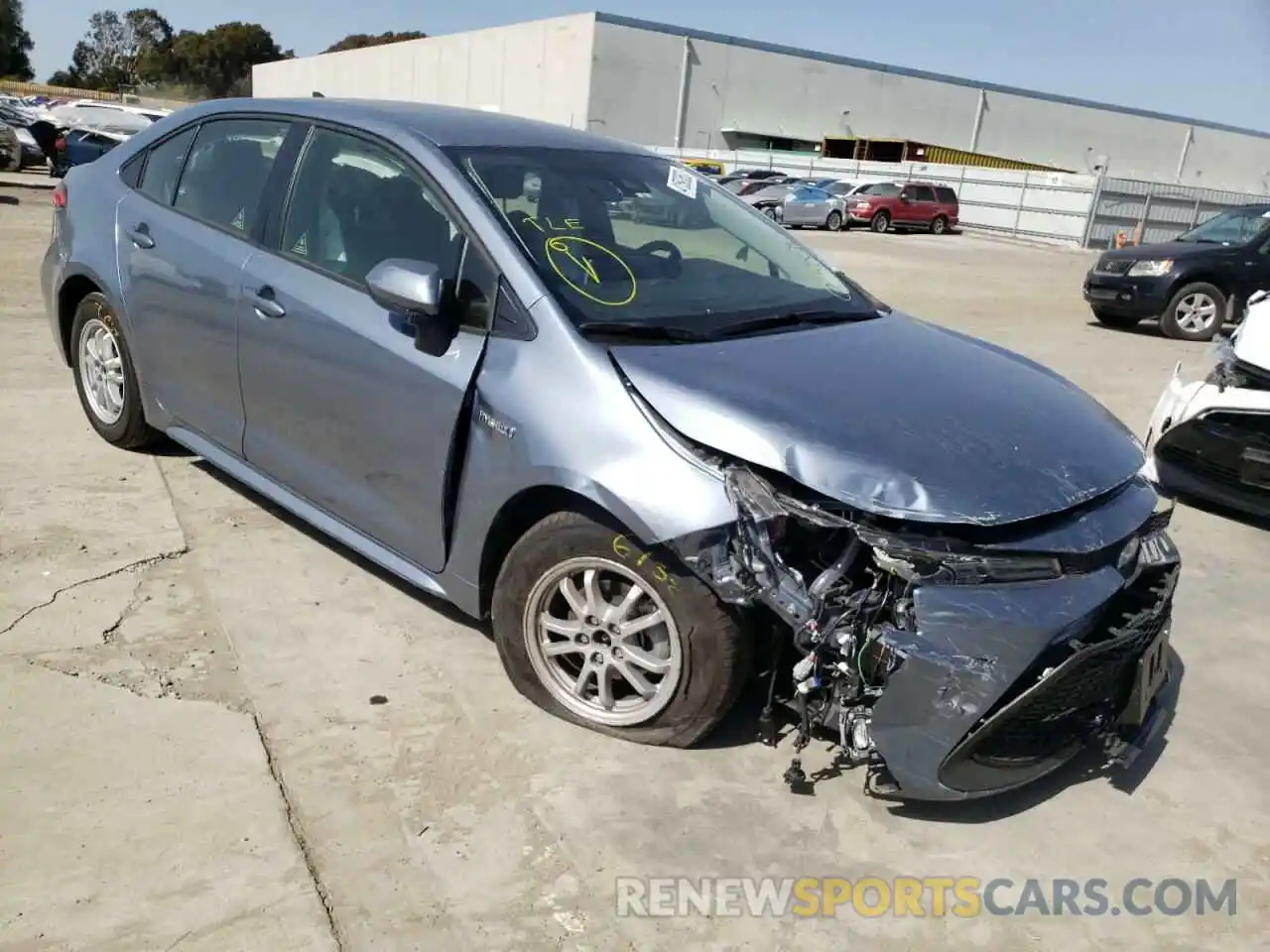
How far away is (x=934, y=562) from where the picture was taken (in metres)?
2.61

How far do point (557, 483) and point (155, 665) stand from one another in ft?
4.85

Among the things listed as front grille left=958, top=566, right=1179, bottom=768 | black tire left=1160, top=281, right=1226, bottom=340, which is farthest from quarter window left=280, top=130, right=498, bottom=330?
black tire left=1160, top=281, right=1226, bottom=340

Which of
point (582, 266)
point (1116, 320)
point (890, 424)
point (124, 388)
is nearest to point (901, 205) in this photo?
point (1116, 320)

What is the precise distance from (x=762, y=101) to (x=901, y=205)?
30.8m

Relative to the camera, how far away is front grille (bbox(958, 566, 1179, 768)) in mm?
2607

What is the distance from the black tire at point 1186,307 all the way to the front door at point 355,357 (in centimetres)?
1134

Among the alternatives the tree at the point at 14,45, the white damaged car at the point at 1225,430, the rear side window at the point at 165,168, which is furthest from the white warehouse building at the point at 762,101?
the rear side window at the point at 165,168

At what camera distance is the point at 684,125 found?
57.2 m

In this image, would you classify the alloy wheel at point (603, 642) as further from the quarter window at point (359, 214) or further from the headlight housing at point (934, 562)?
the quarter window at point (359, 214)

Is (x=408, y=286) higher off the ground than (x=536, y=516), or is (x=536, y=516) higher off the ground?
(x=408, y=286)

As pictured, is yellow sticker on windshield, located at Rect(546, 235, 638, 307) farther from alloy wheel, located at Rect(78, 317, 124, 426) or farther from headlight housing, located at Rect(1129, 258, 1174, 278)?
headlight housing, located at Rect(1129, 258, 1174, 278)

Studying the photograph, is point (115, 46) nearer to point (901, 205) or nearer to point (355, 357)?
point (901, 205)

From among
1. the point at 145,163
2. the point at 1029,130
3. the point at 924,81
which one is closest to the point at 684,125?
the point at 924,81

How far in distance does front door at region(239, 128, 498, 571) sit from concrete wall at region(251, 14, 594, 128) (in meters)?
44.2
